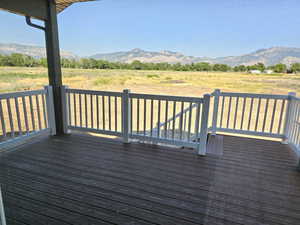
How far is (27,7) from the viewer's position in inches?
122

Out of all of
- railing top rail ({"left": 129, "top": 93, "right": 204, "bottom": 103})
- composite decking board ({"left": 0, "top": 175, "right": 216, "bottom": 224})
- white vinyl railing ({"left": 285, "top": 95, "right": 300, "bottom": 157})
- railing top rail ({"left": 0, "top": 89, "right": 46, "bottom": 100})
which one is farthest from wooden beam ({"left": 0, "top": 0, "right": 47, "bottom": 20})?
white vinyl railing ({"left": 285, "top": 95, "right": 300, "bottom": 157})

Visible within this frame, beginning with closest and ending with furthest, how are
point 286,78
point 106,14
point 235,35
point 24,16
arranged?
1. point 24,16
2. point 286,78
3. point 106,14
4. point 235,35

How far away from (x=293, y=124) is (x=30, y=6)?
16.6ft

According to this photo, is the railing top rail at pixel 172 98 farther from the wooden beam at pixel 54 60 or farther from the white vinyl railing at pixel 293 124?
the white vinyl railing at pixel 293 124

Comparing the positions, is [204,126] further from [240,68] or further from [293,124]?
[240,68]

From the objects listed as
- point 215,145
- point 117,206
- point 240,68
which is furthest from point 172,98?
point 240,68

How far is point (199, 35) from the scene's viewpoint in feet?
91.8

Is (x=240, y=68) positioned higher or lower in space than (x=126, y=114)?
higher

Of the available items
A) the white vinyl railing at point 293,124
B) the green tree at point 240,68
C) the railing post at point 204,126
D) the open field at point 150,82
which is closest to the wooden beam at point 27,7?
the open field at point 150,82

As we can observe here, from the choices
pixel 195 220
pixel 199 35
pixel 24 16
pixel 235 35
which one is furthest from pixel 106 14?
pixel 195 220

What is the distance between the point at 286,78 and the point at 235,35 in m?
13.8

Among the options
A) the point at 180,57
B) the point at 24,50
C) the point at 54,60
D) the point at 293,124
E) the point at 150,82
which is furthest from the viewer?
the point at 180,57

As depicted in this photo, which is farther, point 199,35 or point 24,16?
point 199,35

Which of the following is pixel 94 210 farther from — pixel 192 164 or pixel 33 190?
pixel 192 164
